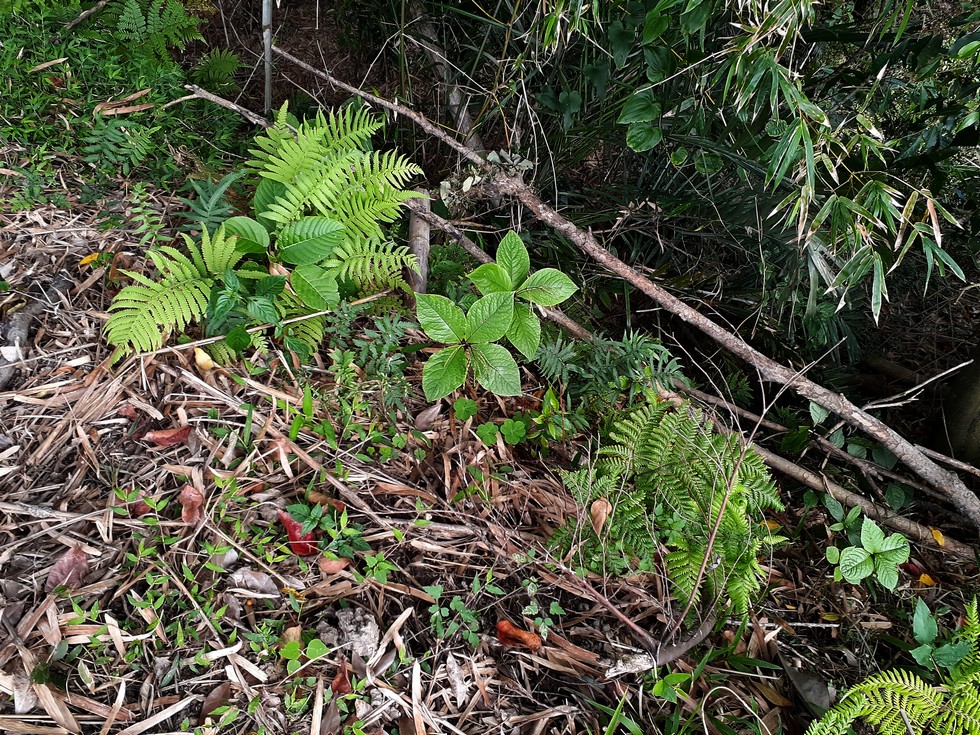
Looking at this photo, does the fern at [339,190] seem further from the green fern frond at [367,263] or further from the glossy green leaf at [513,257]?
the glossy green leaf at [513,257]

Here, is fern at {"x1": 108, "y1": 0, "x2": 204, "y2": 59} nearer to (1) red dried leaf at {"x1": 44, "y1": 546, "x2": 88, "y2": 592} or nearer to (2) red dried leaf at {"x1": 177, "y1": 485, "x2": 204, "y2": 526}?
(2) red dried leaf at {"x1": 177, "y1": 485, "x2": 204, "y2": 526}

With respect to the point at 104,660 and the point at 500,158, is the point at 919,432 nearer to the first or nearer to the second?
the point at 500,158

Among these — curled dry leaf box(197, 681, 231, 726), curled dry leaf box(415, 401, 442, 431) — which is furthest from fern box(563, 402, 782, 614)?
curled dry leaf box(197, 681, 231, 726)

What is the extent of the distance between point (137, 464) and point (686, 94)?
2.03m

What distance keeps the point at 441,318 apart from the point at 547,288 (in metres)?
0.35

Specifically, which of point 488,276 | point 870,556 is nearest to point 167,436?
point 488,276

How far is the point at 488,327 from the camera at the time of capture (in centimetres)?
174

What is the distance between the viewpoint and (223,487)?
5.10 feet

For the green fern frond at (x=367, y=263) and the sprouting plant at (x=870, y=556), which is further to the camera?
the green fern frond at (x=367, y=263)

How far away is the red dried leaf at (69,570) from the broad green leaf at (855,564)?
6.51ft

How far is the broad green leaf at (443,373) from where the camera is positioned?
1676 mm

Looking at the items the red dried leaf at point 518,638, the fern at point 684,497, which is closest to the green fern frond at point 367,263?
the fern at point 684,497

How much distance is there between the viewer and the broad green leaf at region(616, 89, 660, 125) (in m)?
1.70

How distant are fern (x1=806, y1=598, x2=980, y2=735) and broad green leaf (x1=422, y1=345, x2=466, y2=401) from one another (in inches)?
47.1
